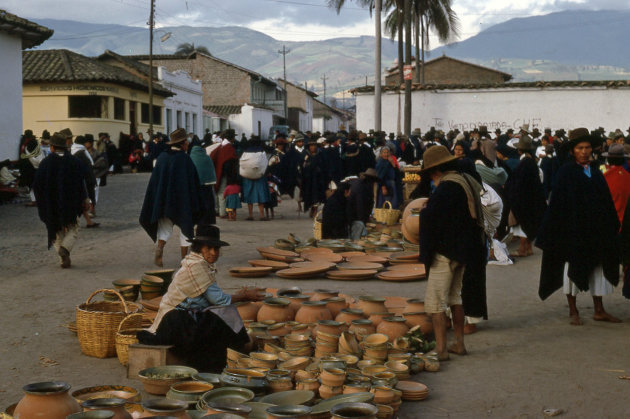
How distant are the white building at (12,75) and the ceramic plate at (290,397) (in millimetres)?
19168

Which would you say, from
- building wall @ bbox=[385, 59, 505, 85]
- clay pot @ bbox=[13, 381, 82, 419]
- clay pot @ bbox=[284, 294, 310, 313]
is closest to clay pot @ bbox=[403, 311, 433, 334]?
clay pot @ bbox=[284, 294, 310, 313]

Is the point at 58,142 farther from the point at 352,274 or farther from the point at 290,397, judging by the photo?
the point at 290,397

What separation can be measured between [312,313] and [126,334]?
1.56 meters

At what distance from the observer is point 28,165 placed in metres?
17.4

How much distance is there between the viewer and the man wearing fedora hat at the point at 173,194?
31.3 feet

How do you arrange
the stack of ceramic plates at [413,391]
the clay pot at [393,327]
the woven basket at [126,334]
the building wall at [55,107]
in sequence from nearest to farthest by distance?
the stack of ceramic plates at [413,391] < the woven basket at [126,334] < the clay pot at [393,327] < the building wall at [55,107]

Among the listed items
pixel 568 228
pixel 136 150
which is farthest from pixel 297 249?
pixel 136 150

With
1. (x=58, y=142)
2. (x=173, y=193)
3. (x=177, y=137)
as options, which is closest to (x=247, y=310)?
(x=173, y=193)

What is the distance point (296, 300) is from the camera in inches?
274

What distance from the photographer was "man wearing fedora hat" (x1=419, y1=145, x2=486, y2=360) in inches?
237

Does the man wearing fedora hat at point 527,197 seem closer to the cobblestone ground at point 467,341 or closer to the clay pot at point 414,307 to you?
→ the cobblestone ground at point 467,341

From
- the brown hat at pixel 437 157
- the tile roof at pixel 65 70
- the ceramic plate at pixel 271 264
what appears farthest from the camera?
the tile roof at pixel 65 70

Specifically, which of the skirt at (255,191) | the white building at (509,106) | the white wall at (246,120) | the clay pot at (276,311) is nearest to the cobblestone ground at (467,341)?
the clay pot at (276,311)

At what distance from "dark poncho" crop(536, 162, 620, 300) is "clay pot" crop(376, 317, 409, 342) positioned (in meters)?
1.80
